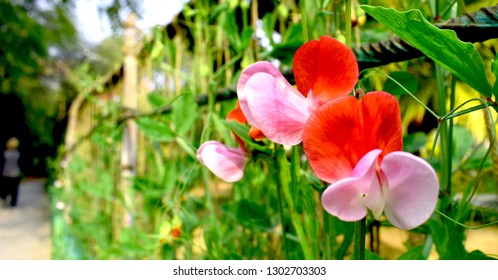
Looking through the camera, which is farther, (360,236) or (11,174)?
(11,174)

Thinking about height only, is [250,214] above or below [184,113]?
below

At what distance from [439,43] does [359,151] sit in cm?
6

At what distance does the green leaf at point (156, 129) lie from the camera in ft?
1.86

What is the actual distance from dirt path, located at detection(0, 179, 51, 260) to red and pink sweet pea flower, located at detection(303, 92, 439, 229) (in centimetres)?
227

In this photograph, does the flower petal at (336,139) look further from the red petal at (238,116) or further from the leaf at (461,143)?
the leaf at (461,143)

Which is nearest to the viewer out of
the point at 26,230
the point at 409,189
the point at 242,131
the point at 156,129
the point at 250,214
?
the point at 409,189

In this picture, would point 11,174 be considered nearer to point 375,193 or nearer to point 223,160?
point 223,160

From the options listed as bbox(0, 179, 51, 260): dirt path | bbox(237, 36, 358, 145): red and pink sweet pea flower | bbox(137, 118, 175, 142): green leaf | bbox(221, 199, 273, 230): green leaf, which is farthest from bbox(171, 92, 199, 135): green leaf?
bbox(0, 179, 51, 260): dirt path

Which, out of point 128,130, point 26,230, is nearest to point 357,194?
→ point 128,130

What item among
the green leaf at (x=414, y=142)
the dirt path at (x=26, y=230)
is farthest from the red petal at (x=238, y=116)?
the dirt path at (x=26, y=230)

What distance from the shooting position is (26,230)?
3912mm
